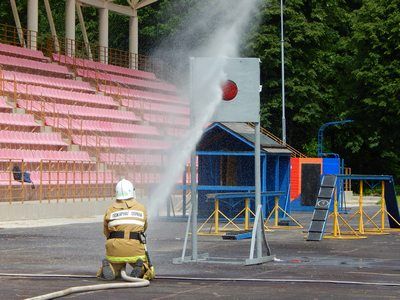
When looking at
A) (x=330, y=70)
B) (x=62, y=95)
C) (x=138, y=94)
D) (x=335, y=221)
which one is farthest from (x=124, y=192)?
(x=330, y=70)

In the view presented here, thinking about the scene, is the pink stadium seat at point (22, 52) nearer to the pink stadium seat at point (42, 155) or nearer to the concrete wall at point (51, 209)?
the pink stadium seat at point (42, 155)

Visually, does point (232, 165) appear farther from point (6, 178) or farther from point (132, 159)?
point (132, 159)

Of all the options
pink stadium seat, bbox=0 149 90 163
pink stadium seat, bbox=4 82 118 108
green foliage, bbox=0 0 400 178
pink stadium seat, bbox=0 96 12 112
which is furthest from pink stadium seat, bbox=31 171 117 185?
green foliage, bbox=0 0 400 178

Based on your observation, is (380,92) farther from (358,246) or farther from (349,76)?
(358,246)

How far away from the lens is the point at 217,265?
59.8 feet

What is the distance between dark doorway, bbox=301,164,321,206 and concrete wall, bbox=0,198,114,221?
26.3ft

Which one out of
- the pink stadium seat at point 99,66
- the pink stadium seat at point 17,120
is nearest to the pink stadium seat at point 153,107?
the pink stadium seat at point 99,66

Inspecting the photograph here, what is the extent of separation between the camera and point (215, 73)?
61.6ft

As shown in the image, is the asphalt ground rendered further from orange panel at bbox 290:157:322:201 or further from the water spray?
orange panel at bbox 290:157:322:201

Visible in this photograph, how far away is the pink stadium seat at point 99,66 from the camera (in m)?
59.7

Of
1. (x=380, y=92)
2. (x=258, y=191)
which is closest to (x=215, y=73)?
(x=258, y=191)

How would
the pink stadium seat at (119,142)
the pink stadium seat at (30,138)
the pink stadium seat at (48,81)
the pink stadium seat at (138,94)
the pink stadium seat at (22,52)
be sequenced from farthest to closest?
the pink stadium seat at (138,94) < the pink stadium seat at (22,52) < the pink stadium seat at (48,81) < the pink stadium seat at (119,142) < the pink stadium seat at (30,138)

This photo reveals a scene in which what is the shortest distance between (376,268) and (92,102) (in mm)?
36913

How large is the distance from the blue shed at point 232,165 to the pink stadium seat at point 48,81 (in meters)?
15.3
